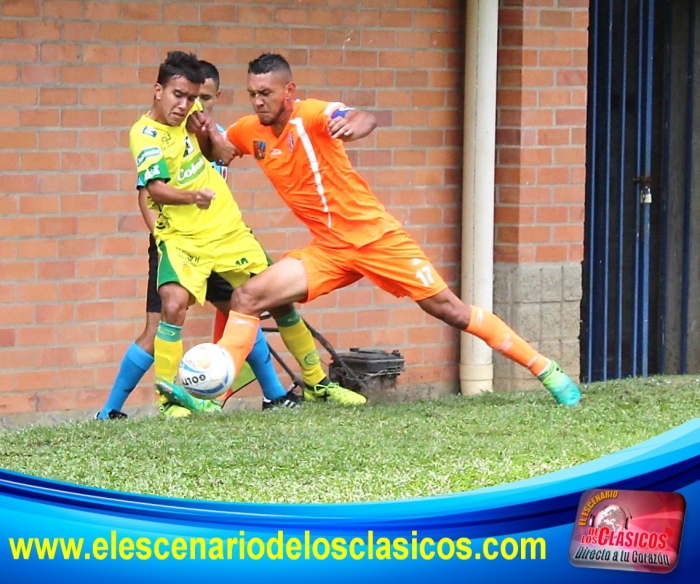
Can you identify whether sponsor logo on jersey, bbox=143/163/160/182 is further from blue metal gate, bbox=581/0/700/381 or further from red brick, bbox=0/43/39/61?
blue metal gate, bbox=581/0/700/381

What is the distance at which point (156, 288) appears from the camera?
766cm

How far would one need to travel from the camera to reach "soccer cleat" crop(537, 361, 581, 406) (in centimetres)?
734

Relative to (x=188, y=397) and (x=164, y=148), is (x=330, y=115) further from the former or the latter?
(x=188, y=397)

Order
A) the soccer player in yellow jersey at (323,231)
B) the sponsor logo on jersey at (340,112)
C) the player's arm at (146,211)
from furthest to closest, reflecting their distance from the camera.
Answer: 1. the player's arm at (146,211)
2. the soccer player in yellow jersey at (323,231)
3. the sponsor logo on jersey at (340,112)

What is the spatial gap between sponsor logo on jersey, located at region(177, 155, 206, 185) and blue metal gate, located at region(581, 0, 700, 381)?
3530mm

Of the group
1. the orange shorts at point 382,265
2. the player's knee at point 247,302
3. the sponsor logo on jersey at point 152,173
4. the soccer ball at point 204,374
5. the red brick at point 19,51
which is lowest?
the soccer ball at point 204,374

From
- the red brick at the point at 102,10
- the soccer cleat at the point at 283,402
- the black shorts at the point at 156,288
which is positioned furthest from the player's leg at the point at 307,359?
the red brick at the point at 102,10

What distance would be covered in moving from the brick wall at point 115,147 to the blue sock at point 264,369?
656mm

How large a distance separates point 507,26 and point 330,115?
2.57 meters

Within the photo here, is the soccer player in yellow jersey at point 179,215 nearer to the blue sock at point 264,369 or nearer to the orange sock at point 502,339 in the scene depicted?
the blue sock at point 264,369

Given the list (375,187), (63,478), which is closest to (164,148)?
(375,187)

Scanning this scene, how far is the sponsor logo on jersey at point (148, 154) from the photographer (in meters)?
7.14

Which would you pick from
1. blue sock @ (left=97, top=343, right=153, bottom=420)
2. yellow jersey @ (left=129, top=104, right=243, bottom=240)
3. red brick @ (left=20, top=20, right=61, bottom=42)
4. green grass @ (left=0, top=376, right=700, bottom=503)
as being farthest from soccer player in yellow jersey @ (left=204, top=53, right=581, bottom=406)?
red brick @ (left=20, top=20, right=61, bottom=42)

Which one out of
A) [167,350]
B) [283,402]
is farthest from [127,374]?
[283,402]
